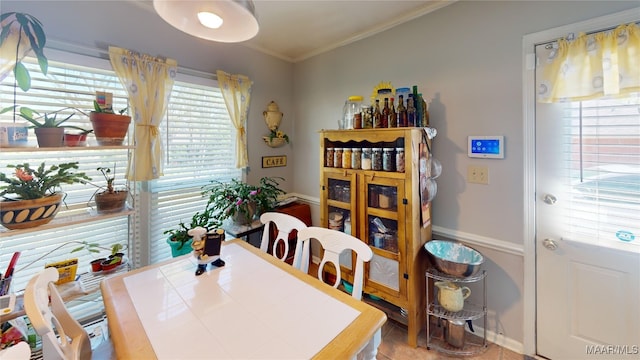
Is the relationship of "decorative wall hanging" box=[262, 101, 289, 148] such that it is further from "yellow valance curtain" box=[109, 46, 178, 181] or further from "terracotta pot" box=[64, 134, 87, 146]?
"terracotta pot" box=[64, 134, 87, 146]

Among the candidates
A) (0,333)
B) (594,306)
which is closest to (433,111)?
(594,306)

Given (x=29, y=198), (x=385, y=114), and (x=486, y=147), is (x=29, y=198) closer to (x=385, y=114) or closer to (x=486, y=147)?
(x=385, y=114)

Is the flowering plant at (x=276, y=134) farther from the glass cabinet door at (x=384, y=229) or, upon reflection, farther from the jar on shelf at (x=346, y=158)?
the glass cabinet door at (x=384, y=229)

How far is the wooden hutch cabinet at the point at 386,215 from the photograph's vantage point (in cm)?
178

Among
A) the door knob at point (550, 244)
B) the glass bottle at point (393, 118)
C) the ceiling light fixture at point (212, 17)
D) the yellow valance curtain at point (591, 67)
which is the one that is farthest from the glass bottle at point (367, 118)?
the door knob at point (550, 244)

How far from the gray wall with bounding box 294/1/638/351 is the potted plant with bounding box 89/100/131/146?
2.08 meters

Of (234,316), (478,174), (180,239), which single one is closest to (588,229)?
(478,174)

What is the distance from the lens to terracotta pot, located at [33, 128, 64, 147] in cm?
128

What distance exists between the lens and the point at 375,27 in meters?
2.30

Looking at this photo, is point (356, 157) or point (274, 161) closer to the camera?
point (356, 157)

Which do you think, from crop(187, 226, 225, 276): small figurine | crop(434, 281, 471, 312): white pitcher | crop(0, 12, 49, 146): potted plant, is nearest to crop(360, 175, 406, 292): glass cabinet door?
crop(434, 281, 471, 312): white pitcher

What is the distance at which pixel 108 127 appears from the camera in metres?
1.48

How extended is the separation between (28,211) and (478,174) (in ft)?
8.79

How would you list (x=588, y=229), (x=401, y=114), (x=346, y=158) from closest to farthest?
(x=588, y=229) → (x=401, y=114) → (x=346, y=158)
